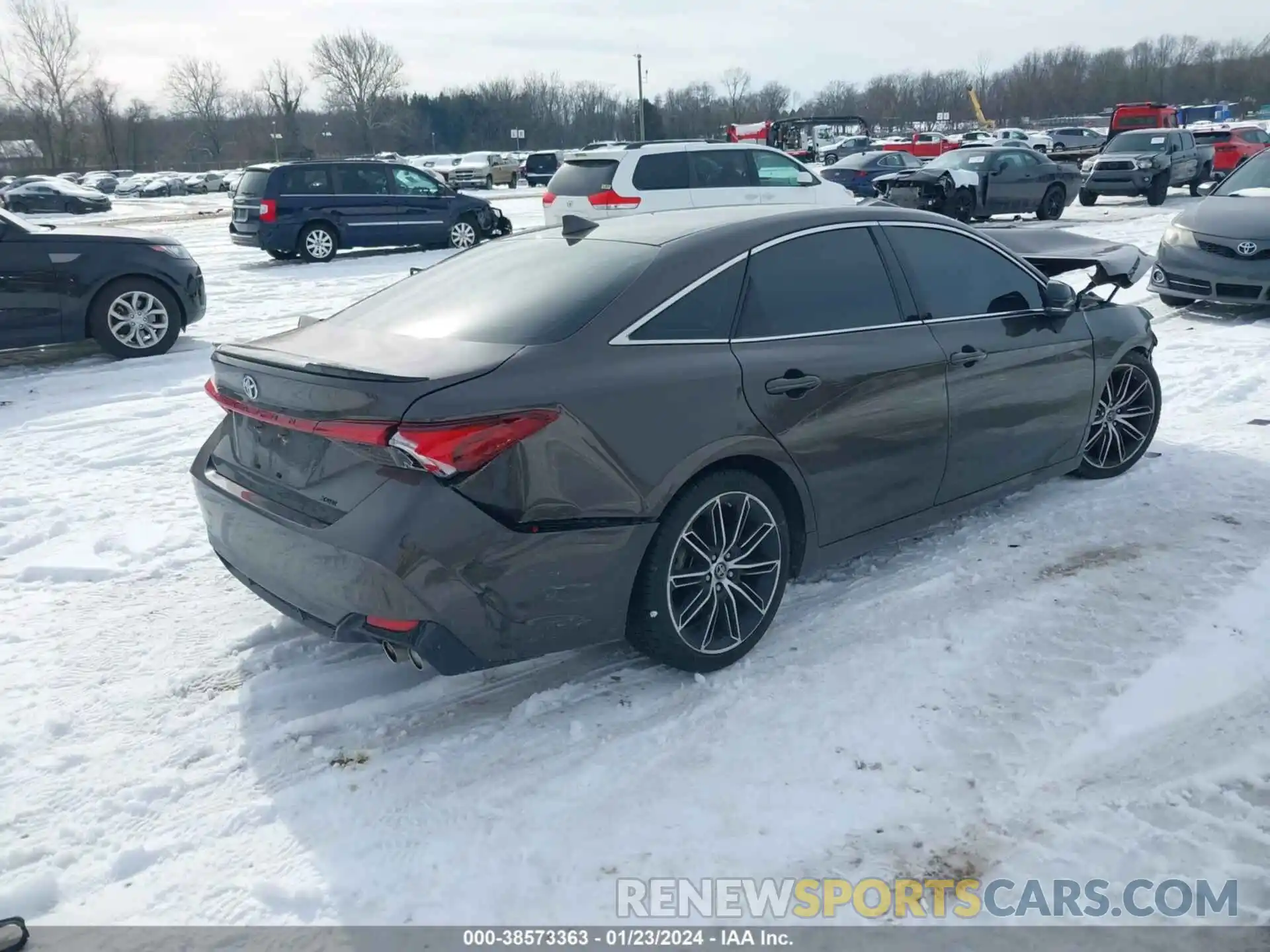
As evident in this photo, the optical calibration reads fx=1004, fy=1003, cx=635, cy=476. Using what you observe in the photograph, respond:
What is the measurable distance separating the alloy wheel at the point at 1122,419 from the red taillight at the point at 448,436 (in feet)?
11.9

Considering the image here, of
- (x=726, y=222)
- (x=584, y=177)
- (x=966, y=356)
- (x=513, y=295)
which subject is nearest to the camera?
(x=513, y=295)

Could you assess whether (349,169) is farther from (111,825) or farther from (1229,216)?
(111,825)

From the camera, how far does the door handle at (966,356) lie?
443cm

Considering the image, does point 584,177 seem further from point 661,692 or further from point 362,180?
point 661,692

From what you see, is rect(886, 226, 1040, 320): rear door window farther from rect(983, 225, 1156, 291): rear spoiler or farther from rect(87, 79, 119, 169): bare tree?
rect(87, 79, 119, 169): bare tree

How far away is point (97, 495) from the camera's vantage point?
18.8 ft

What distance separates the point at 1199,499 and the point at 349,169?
1499cm

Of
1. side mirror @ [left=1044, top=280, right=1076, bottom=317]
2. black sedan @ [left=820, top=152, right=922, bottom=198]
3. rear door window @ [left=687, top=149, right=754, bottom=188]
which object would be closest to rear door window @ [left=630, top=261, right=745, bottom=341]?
side mirror @ [left=1044, top=280, right=1076, bottom=317]

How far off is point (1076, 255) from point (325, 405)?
5.11 metres

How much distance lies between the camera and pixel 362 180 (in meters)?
17.1

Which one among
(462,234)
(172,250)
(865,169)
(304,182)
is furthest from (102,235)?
(865,169)

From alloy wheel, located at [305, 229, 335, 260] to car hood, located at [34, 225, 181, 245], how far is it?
6.97 meters

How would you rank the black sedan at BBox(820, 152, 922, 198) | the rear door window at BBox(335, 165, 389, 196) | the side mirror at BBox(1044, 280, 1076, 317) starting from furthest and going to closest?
the black sedan at BBox(820, 152, 922, 198) → the rear door window at BBox(335, 165, 389, 196) → the side mirror at BBox(1044, 280, 1076, 317)

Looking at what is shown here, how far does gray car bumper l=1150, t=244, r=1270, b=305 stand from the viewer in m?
9.16
